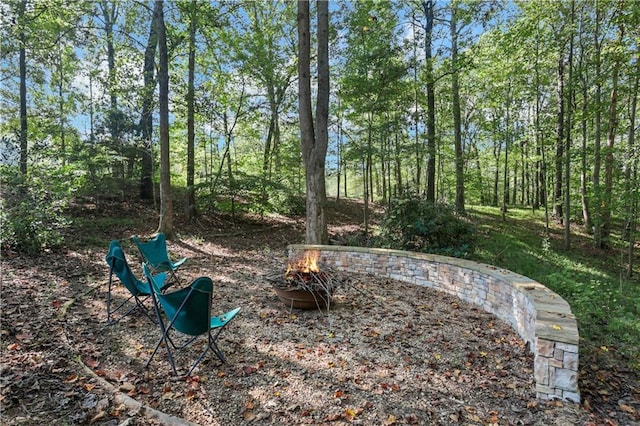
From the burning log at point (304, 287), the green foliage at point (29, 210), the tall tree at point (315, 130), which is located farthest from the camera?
the tall tree at point (315, 130)

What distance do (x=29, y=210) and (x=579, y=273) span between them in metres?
10.6

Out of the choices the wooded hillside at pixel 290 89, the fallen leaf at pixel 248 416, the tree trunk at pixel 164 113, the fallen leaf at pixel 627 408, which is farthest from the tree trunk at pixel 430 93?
the fallen leaf at pixel 248 416

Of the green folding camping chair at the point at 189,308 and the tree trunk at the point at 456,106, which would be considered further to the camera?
the tree trunk at the point at 456,106

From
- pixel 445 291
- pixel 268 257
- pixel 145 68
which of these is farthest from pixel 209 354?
pixel 145 68

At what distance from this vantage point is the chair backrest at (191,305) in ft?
7.99

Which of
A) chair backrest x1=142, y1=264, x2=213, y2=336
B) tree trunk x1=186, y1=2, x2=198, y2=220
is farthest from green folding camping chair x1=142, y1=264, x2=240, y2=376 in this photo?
tree trunk x1=186, y1=2, x2=198, y2=220

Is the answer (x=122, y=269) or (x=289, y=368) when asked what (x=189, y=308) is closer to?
(x=289, y=368)

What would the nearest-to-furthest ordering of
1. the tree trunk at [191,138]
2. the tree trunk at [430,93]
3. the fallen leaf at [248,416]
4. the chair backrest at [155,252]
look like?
the fallen leaf at [248,416]
the chair backrest at [155,252]
the tree trunk at [191,138]
the tree trunk at [430,93]

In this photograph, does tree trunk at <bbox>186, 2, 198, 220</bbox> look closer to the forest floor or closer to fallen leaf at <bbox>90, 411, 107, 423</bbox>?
the forest floor

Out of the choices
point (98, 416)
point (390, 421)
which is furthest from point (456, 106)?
point (98, 416)

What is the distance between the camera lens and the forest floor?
2.16m

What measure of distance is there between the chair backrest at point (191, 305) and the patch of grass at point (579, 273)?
12.5 feet

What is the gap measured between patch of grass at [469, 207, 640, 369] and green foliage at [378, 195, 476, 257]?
1.83 ft

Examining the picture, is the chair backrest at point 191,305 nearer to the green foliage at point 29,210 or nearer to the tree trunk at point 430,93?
the green foliage at point 29,210
